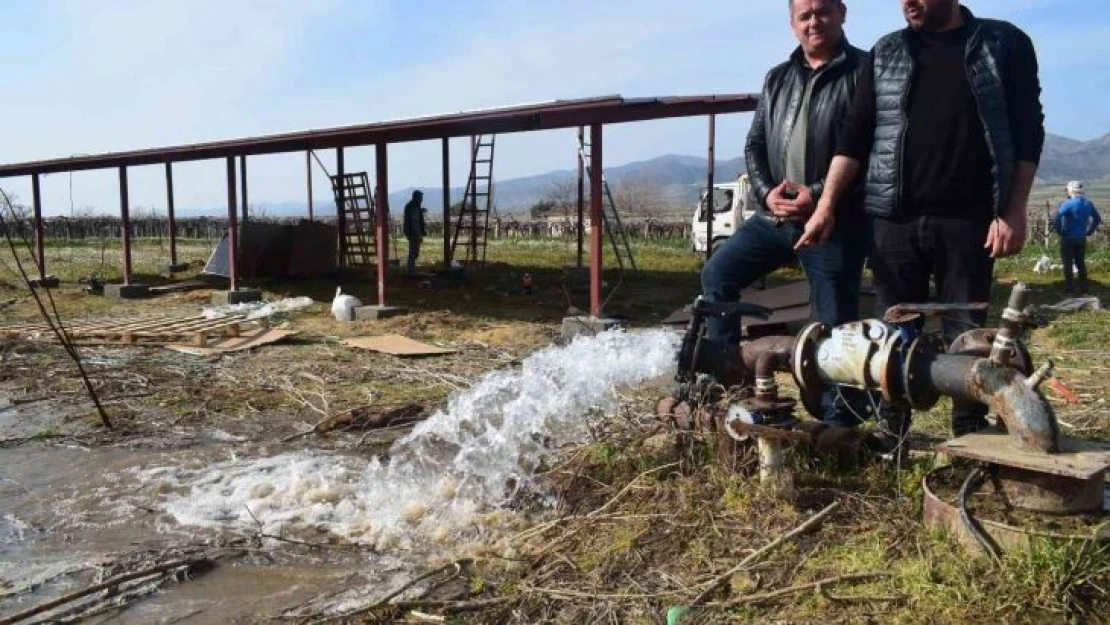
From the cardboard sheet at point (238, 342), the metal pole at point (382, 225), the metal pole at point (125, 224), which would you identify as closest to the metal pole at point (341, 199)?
the metal pole at point (125, 224)

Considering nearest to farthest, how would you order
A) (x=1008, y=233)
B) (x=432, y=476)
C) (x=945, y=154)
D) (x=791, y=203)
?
(x=1008, y=233), (x=945, y=154), (x=791, y=203), (x=432, y=476)

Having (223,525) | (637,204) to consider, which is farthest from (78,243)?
(637,204)

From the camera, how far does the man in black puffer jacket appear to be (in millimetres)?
3160

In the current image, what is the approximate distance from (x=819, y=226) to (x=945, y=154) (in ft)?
1.53

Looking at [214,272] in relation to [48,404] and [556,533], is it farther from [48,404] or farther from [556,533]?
[556,533]

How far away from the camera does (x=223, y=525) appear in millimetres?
3539

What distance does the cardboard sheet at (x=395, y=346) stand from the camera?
8141 mm

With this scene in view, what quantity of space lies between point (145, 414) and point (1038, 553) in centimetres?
540

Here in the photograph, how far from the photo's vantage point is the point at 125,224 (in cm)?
1562

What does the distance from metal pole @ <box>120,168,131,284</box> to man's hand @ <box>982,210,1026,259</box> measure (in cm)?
1503

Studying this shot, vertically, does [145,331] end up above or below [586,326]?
below

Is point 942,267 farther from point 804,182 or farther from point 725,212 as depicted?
point 725,212

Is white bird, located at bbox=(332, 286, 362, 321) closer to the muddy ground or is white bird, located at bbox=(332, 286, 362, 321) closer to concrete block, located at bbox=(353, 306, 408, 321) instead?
concrete block, located at bbox=(353, 306, 408, 321)

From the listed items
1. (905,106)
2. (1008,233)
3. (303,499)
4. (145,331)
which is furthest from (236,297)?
(1008,233)
